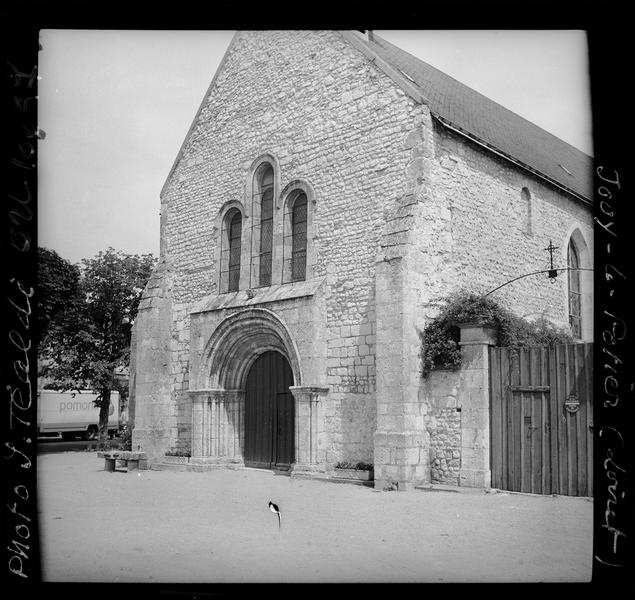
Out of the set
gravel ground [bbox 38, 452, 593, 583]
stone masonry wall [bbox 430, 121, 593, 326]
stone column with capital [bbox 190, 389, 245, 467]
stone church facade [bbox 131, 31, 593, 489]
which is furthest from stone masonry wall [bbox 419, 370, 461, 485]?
stone column with capital [bbox 190, 389, 245, 467]

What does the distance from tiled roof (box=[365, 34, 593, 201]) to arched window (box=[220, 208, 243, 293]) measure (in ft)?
15.9

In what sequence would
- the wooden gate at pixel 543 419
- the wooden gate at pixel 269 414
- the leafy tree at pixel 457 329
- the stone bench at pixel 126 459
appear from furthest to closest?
the stone bench at pixel 126 459, the wooden gate at pixel 269 414, the leafy tree at pixel 457 329, the wooden gate at pixel 543 419

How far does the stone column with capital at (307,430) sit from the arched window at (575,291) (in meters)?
6.73

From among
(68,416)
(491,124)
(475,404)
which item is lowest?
(68,416)

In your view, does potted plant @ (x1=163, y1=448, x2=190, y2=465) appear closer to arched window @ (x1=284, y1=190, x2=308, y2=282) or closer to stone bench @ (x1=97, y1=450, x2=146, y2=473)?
stone bench @ (x1=97, y1=450, x2=146, y2=473)

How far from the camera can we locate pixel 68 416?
31.7m

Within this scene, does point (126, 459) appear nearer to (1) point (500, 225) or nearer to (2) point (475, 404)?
(2) point (475, 404)

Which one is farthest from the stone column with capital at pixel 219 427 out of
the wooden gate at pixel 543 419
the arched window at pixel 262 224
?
the wooden gate at pixel 543 419

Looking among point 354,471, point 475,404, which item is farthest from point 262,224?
point 475,404

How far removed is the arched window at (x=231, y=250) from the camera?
51.6 ft

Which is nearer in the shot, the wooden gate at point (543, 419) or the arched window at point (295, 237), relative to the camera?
the wooden gate at point (543, 419)

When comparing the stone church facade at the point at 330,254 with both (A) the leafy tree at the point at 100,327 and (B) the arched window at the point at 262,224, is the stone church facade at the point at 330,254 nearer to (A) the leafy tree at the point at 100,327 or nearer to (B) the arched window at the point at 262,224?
(B) the arched window at the point at 262,224

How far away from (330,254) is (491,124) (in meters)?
5.86

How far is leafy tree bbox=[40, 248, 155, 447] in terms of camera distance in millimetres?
20297
